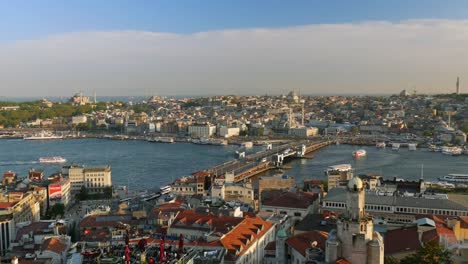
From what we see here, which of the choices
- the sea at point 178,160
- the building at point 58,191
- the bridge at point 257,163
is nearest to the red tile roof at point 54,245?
the building at point 58,191

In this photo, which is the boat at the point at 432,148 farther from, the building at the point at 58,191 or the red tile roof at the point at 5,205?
the red tile roof at the point at 5,205

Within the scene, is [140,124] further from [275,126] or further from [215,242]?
[215,242]

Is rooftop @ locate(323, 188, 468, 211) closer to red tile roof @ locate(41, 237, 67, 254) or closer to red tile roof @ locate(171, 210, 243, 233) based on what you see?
red tile roof @ locate(171, 210, 243, 233)

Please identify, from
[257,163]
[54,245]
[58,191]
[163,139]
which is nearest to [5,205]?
[58,191]

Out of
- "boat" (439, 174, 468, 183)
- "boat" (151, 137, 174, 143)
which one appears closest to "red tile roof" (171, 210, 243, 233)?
"boat" (439, 174, 468, 183)

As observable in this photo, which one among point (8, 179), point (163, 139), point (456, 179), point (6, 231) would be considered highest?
point (6, 231)

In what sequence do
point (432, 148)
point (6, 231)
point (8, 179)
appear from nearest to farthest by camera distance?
point (6, 231) < point (8, 179) < point (432, 148)

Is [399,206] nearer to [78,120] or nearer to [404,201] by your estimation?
[404,201]
